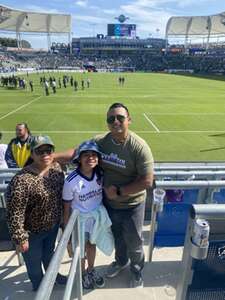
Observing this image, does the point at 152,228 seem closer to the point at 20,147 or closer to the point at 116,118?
the point at 116,118

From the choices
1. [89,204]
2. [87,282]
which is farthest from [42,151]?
[87,282]

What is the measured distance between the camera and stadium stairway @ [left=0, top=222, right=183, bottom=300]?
3613mm

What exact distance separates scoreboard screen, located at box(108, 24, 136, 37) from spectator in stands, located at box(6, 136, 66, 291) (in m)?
145

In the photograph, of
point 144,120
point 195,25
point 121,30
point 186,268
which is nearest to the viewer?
point 186,268

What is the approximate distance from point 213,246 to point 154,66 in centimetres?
11088

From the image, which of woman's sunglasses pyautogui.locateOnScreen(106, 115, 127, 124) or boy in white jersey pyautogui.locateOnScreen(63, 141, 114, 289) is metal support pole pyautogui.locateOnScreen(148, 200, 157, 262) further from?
woman's sunglasses pyautogui.locateOnScreen(106, 115, 127, 124)

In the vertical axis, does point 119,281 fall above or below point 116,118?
below

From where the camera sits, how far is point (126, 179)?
11.6 feet

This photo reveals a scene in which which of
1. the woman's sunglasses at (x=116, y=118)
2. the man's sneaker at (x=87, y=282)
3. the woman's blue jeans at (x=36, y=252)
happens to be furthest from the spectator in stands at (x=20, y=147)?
the woman's sunglasses at (x=116, y=118)

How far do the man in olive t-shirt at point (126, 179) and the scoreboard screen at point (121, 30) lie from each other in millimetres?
144535

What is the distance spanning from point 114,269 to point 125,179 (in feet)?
4.07

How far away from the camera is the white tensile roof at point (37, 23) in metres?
120

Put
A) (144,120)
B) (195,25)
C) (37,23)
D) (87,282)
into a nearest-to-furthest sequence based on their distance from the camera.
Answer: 1. (87,282)
2. (144,120)
3. (37,23)
4. (195,25)

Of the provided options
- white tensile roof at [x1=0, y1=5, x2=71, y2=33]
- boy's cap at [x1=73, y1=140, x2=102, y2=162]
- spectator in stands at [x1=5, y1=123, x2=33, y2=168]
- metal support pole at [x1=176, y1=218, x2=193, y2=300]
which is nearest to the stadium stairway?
metal support pole at [x1=176, y1=218, x2=193, y2=300]
